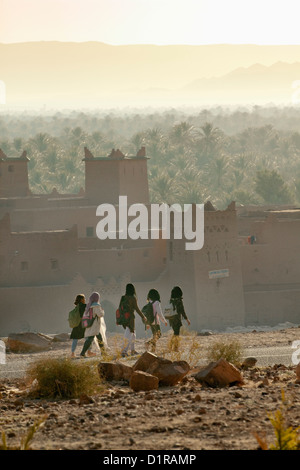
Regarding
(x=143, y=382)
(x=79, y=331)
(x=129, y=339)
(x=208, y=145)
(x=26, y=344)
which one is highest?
(x=208, y=145)

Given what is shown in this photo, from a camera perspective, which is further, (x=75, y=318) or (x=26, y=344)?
(x=26, y=344)

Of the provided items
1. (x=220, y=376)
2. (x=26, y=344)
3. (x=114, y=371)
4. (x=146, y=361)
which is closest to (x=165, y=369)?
(x=146, y=361)

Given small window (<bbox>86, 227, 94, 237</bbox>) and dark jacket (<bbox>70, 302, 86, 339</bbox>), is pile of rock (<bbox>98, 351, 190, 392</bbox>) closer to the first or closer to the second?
dark jacket (<bbox>70, 302, 86, 339</bbox>)

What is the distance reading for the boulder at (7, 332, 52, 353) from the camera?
19875 mm

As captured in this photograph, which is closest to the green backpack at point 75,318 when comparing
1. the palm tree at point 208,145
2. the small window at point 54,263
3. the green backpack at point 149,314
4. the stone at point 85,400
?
the green backpack at point 149,314

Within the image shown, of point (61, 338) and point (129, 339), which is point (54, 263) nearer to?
point (61, 338)

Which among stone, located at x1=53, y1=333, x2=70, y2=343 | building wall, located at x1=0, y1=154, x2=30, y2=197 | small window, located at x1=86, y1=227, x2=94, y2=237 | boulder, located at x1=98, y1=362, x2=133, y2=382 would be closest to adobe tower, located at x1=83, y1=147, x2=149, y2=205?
small window, located at x1=86, y1=227, x2=94, y2=237

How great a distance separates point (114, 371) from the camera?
13406 millimetres

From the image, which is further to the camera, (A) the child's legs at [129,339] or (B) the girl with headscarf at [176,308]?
(B) the girl with headscarf at [176,308]

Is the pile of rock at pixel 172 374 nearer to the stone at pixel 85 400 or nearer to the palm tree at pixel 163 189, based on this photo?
the stone at pixel 85 400

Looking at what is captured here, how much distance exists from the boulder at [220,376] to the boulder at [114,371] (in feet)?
3.84

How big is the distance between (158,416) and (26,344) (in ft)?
32.3

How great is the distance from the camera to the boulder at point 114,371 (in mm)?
13391
